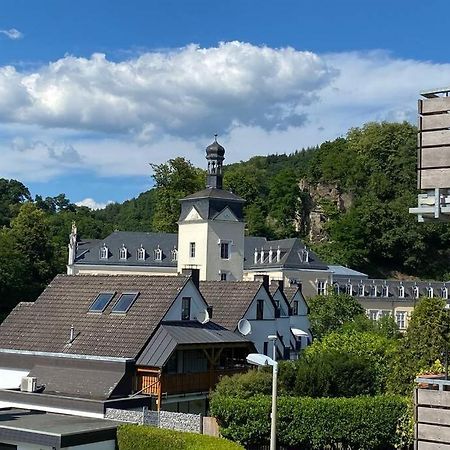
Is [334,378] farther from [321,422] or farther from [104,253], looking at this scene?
[104,253]

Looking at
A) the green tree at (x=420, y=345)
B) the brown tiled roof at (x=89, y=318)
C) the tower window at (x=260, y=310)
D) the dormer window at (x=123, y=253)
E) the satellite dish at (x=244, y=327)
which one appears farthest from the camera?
the dormer window at (x=123, y=253)

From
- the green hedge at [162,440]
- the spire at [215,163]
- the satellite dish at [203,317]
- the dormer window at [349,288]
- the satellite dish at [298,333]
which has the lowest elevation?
the green hedge at [162,440]

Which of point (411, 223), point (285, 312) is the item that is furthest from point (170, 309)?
point (411, 223)

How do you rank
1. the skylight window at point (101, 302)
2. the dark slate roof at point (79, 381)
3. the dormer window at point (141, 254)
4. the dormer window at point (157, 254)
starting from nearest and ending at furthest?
the dark slate roof at point (79, 381) → the skylight window at point (101, 302) → the dormer window at point (157, 254) → the dormer window at point (141, 254)

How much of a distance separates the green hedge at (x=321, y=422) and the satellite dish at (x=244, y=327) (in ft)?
23.9

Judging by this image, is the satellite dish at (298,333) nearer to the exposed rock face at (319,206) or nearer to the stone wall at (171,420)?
the stone wall at (171,420)

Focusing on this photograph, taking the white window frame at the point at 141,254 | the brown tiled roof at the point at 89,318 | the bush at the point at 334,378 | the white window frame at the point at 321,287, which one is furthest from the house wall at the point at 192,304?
the white window frame at the point at 141,254

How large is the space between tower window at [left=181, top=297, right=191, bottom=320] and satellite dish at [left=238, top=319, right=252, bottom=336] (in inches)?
114

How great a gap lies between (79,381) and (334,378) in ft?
28.1

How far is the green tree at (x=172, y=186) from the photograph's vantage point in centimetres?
7856

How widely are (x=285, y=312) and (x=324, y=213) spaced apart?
52.2 meters

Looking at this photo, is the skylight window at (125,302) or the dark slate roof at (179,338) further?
the skylight window at (125,302)

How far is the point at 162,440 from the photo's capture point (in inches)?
831

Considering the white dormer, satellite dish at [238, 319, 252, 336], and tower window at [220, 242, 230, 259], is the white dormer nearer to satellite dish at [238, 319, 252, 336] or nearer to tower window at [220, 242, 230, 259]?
tower window at [220, 242, 230, 259]
